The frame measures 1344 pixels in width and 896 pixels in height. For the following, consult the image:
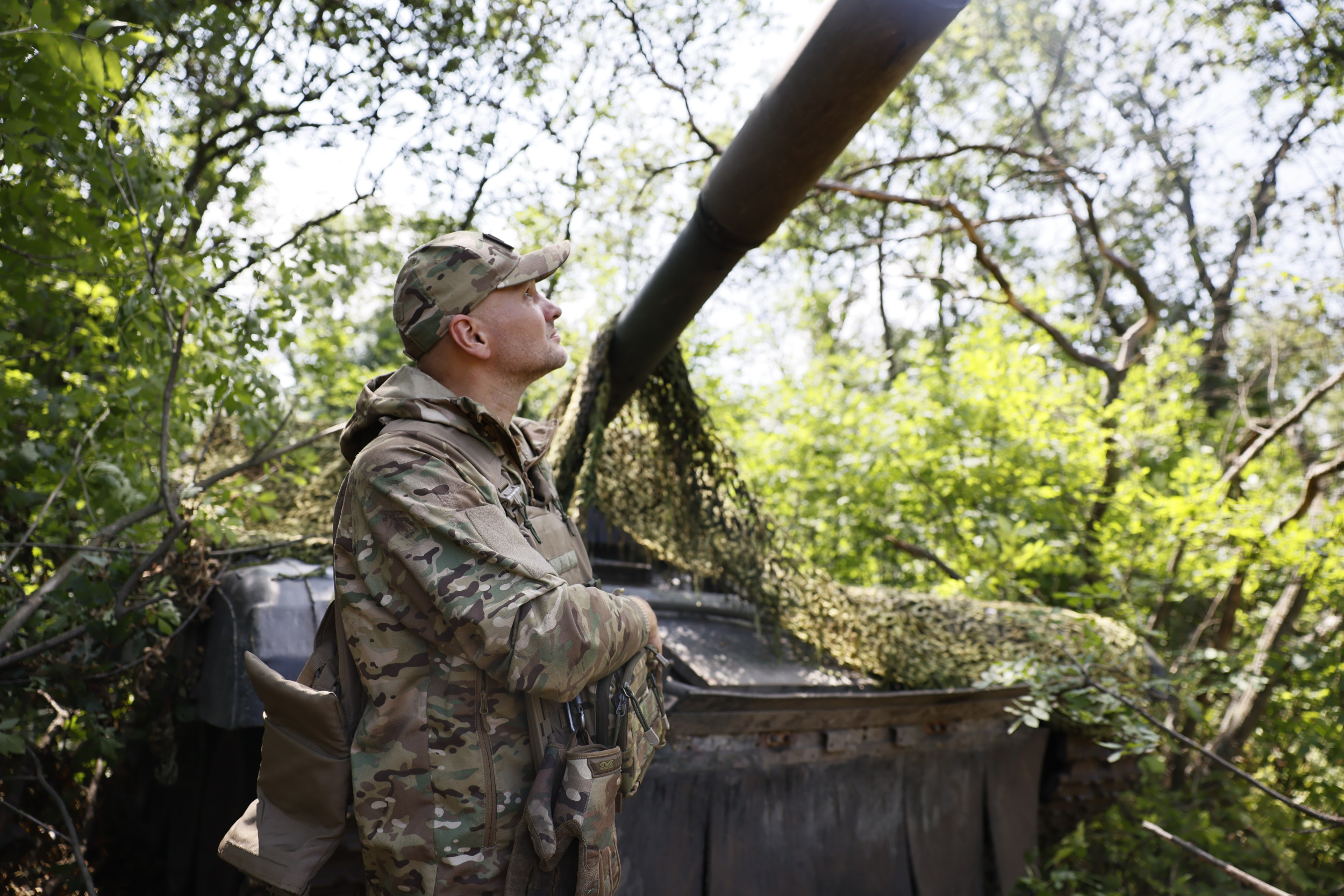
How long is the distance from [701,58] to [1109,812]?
5.33 m

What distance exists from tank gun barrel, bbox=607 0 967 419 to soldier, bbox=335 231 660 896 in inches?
41.9

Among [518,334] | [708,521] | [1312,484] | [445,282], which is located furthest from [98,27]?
[1312,484]

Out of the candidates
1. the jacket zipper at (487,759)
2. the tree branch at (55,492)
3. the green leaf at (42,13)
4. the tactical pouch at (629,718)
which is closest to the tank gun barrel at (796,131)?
the tactical pouch at (629,718)

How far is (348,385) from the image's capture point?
552cm

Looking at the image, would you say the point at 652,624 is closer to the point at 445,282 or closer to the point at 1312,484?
the point at 445,282

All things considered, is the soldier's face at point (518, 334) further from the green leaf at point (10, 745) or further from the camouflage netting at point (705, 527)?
the green leaf at point (10, 745)

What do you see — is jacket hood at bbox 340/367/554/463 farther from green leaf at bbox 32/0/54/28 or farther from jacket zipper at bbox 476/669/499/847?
green leaf at bbox 32/0/54/28

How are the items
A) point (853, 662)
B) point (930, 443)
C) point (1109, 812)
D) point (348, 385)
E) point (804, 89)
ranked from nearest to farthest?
point (804, 89), point (853, 662), point (1109, 812), point (348, 385), point (930, 443)

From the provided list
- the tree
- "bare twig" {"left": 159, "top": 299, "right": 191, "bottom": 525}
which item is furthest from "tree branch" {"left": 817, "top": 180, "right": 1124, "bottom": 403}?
"bare twig" {"left": 159, "top": 299, "right": 191, "bottom": 525}

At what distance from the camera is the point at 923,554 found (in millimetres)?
6609

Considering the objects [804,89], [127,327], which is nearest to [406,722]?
[804,89]

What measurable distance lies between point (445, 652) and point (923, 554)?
5558mm

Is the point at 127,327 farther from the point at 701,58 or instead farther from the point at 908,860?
the point at 701,58

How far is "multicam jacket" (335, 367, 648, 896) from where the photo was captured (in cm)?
153
